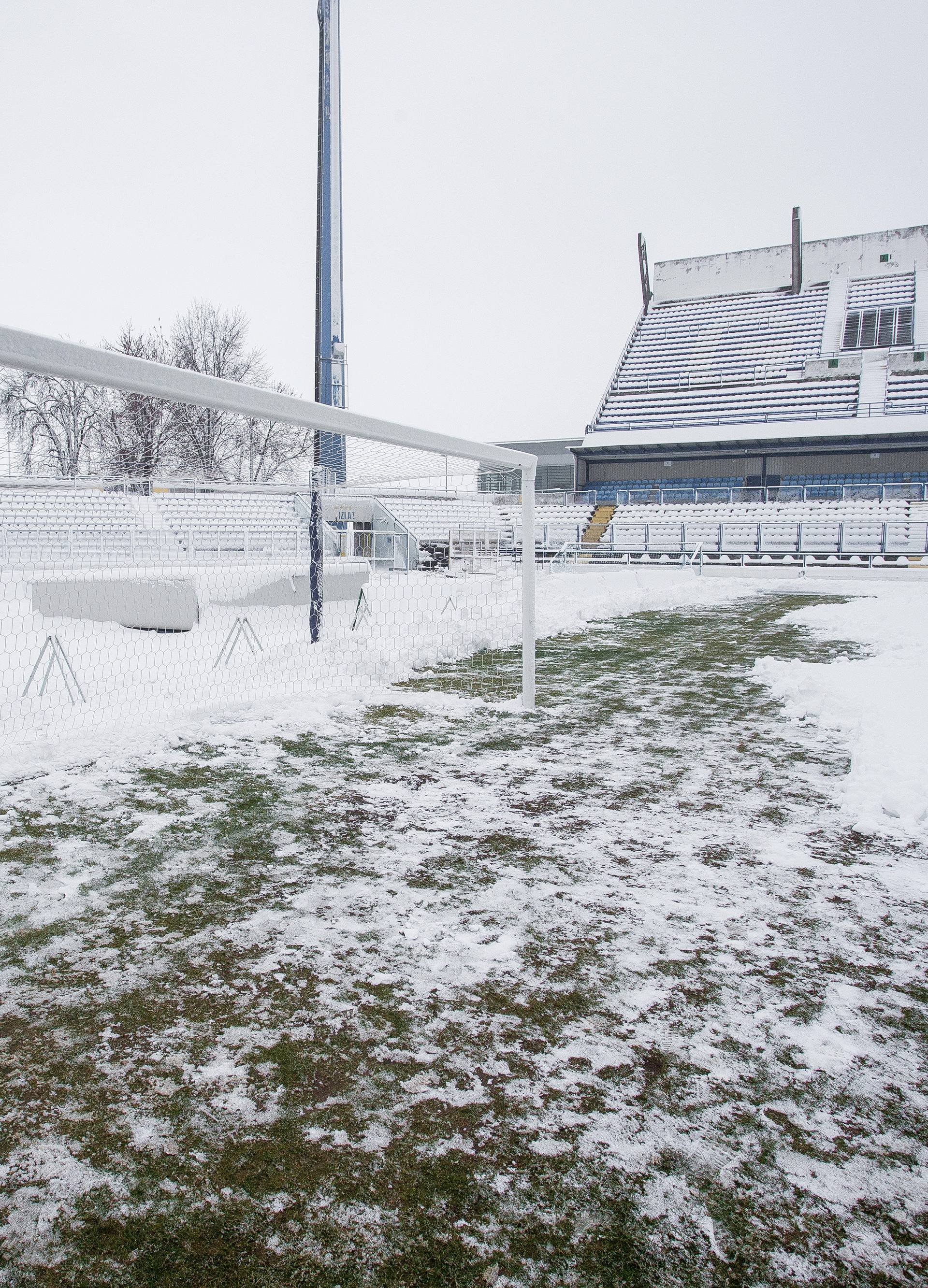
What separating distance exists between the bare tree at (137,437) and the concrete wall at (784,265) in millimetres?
37784

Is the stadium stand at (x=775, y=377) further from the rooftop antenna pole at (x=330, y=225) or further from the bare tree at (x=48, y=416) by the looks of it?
the bare tree at (x=48, y=416)

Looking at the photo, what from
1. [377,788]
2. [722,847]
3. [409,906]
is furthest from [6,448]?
[722,847]

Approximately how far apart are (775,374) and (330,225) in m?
24.5

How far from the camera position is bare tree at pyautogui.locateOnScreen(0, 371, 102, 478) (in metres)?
4.81

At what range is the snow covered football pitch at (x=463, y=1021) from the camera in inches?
51.9

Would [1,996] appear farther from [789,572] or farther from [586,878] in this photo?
[789,572]

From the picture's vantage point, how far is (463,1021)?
6.27 ft

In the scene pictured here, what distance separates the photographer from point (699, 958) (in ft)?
7.25

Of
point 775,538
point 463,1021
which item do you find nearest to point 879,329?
point 775,538

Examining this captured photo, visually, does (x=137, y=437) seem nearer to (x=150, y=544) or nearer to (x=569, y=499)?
(x=150, y=544)

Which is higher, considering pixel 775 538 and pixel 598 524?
pixel 598 524

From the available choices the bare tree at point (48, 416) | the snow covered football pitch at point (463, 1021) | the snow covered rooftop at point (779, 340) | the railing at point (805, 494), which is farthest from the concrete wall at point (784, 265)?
the snow covered football pitch at point (463, 1021)

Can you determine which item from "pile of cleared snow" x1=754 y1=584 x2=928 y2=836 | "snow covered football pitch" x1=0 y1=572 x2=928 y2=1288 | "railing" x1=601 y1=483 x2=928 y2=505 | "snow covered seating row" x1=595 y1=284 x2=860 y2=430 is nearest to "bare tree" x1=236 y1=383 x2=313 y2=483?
"pile of cleared snow" x1=754 y1=584 x2=928 y2=836

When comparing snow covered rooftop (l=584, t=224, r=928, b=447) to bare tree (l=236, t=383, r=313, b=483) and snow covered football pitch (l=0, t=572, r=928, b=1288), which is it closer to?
bare tree (l=236, t=383, r=313, b=483)
